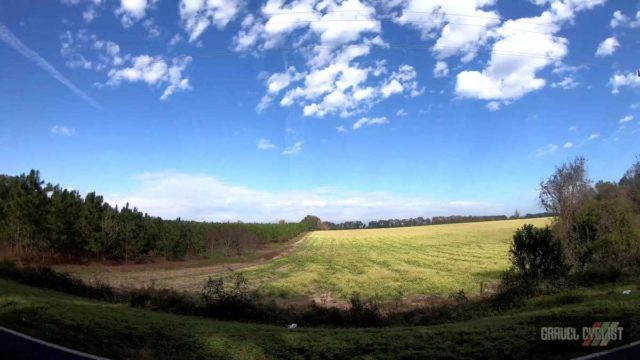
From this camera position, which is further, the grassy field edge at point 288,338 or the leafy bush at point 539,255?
the leafy bush at point 539,255

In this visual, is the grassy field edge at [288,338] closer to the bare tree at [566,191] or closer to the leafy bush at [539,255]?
the leafy bush at [539,255]

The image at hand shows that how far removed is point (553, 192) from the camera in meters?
34.8

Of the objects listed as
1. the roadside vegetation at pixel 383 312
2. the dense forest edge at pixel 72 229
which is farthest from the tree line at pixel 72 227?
the roadside vegetation at pixel 383 312

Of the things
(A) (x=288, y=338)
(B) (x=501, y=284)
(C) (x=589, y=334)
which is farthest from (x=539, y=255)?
(A) (x=288, y=338)

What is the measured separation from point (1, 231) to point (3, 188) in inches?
329

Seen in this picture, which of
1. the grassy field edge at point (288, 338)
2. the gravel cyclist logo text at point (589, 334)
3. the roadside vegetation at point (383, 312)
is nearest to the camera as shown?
the grassy field edge at point (288, 338)

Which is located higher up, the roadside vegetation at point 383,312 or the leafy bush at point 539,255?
the leafy bush at point 539,255

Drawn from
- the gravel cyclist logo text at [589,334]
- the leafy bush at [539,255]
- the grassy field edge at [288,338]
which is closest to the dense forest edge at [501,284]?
the leafy bush at [539,255]

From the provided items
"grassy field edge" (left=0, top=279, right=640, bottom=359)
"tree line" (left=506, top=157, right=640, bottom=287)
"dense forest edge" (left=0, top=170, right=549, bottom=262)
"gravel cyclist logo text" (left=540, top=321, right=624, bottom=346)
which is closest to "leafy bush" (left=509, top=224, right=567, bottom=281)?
"tree line" (left=506, top=157, right=640, bottom=287)

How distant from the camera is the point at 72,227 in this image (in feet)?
189

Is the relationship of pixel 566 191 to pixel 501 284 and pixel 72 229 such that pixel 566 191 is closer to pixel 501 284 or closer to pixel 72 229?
pixel 501 284

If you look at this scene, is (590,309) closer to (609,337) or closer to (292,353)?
(609,337)

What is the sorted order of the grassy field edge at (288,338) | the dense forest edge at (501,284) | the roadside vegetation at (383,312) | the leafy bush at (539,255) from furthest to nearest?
the leafy bush at (539,255)
the dense forest edge at (501,284)
the roadside vegetation at (383,312)
the grassy field edge at (288,338)

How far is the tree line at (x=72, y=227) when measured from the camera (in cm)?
5297
